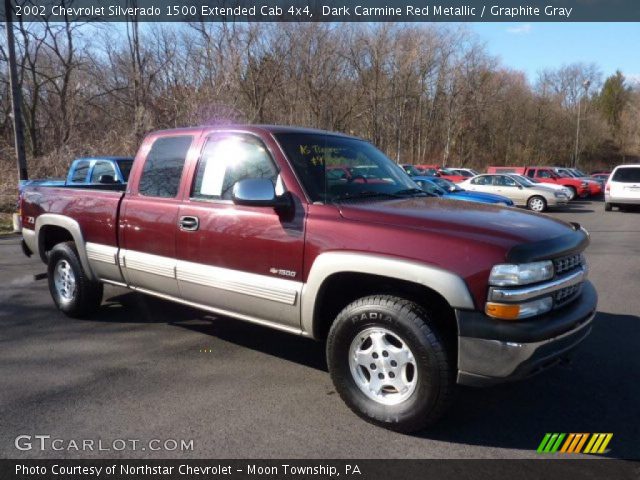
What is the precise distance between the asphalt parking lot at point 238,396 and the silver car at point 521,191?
588 inches

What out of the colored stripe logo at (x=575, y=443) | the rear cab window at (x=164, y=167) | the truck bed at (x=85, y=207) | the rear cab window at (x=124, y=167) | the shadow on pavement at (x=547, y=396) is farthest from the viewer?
the rear cab window at (x=124, y=167)

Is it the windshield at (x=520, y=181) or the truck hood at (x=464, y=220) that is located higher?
the truck hood at (x=464, y=220)

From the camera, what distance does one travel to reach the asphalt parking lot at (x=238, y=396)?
3.08m

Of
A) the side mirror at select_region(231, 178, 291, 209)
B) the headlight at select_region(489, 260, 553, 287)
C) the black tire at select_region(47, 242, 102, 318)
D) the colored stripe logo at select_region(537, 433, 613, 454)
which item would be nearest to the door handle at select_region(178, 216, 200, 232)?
the side mirror at select_region(231, 178, 291, 209)

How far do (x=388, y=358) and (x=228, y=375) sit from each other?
57.1 inches

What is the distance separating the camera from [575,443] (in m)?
3.09

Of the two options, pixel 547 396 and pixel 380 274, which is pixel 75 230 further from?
pixel 547 396

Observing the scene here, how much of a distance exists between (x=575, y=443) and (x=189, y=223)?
3.13 metres

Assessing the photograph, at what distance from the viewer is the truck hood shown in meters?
2.98

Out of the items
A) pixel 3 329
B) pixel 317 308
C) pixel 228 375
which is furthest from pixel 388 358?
pixel 3 329

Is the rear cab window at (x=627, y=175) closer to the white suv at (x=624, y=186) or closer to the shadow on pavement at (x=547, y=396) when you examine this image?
the white suv at (x=624, y=186)

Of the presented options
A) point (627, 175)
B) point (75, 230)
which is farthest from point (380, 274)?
point (627, 175)

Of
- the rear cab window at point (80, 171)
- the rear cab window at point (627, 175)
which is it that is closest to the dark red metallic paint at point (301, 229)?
the rear cab window at point (80, 171)

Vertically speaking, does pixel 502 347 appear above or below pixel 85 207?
below
